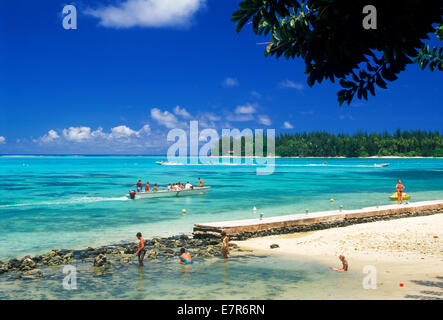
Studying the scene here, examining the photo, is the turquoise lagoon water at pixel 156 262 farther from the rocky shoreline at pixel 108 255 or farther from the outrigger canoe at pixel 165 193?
the outrigger canoe at pixel 165 193

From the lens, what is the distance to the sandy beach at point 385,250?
529 inches

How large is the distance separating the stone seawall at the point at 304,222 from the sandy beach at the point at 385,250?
2.27 feet

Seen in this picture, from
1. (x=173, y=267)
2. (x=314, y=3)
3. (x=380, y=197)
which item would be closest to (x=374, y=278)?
(x=173, y=267)

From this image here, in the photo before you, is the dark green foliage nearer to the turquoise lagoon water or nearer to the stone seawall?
the turquoise lagoon water

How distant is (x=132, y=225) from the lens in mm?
30047

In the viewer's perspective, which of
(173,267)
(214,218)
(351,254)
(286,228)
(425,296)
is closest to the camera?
(425,296)

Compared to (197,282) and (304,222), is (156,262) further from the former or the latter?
(304,222)

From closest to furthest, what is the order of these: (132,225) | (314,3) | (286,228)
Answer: (314,3), (286,228), (132,225)

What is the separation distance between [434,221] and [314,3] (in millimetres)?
23915

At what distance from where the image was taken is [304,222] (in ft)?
80.8

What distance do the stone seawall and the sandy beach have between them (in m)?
0.69

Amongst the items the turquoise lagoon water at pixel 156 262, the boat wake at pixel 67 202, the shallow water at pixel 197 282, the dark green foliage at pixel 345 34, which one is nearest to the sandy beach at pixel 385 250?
the turquoise lagoon water at pixel 156 262

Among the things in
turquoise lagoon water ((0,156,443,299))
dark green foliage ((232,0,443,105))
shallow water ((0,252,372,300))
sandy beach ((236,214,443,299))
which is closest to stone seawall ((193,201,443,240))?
sandy beach ((236,214,443,299))

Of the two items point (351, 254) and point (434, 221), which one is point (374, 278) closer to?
point (351, 254)
